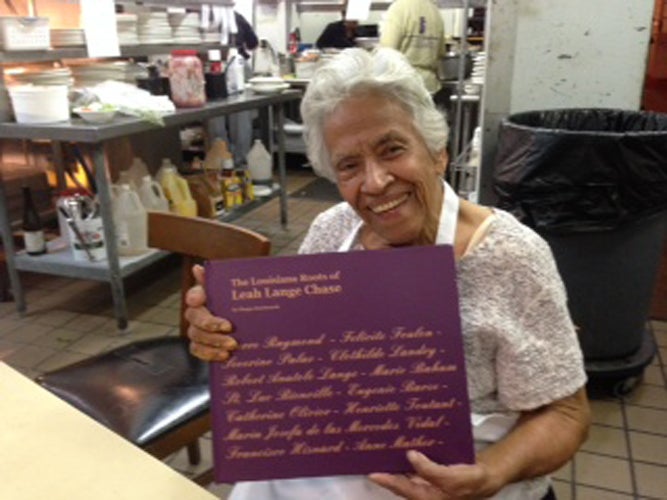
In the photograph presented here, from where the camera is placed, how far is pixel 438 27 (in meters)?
5.07

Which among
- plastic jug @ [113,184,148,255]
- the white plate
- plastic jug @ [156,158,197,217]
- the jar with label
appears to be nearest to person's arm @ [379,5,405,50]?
the white plate

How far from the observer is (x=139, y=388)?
1.56 metres

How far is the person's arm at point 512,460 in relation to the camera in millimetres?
818

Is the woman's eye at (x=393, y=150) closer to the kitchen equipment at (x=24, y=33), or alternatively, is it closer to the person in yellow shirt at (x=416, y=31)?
the kitchen equipment at (x=24, y=33)

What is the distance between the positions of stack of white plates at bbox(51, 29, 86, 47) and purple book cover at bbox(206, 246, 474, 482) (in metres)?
2.65

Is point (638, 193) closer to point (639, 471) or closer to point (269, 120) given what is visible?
point (639, 471)

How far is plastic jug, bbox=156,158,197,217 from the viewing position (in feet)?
11.0

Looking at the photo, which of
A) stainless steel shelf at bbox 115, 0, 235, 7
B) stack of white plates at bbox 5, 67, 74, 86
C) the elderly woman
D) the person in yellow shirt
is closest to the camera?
the elderly woman

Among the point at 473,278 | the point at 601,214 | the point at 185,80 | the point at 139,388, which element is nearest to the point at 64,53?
the point at 185,80

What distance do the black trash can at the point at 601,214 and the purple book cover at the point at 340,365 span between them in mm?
1406

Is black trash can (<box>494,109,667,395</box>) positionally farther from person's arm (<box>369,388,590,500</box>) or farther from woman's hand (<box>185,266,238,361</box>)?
woman's hand (<box>185,266,238,361</box>)

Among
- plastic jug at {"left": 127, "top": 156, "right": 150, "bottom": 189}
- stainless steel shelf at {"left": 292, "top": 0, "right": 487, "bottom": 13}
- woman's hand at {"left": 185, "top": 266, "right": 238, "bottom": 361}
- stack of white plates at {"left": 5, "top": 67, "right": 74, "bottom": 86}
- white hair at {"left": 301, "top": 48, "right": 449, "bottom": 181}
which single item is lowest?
plastic jug at {"left": 127, "top": 156, "right": 150, "bottom": 189}

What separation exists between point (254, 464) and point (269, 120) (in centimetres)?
501

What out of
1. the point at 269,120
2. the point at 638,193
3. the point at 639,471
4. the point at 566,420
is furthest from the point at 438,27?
the point at 566,420
